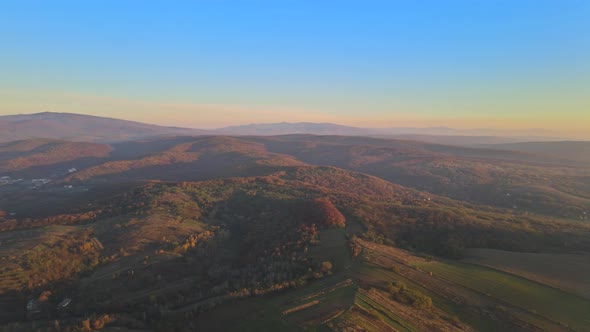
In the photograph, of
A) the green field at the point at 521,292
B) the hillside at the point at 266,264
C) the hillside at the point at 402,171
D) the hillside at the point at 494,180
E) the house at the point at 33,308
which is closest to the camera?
the hillside at the point at 266,264

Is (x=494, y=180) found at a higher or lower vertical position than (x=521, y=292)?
lower

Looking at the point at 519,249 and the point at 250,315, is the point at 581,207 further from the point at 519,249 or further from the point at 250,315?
the point at 250,315

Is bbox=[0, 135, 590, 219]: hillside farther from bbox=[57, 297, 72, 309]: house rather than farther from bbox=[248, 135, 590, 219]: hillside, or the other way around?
bbox=[57, 297, 72, 309]: house

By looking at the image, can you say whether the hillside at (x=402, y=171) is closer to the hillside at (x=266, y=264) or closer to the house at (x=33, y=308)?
the hillside at (x=266, y=264)

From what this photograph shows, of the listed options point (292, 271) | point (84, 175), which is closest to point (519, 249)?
point (292, 271)

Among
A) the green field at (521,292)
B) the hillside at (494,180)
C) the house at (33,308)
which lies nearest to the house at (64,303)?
the house at (33,308)

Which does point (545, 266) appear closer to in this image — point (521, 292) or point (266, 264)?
point (521, 292)

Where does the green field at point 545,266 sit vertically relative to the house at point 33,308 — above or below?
above

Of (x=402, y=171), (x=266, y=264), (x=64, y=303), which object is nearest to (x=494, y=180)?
(x=402, y=171)

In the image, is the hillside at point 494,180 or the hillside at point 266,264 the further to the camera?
the hillside at point 494,180

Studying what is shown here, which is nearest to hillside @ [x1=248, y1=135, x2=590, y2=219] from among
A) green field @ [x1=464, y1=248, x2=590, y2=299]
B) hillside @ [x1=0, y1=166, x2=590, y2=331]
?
hillside @ [x1=0, y1=166, x2=590, y2=331]

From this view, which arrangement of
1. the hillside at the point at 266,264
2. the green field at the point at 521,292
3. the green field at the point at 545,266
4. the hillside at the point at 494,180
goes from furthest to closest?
the hillside at the point at 494,180, the green field at the point at 545,266, the green field at the point at 521,292, the hillside at the point at 266,264

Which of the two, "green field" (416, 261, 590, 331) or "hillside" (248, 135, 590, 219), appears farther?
"hillside" (248, 135, 590, 219)
